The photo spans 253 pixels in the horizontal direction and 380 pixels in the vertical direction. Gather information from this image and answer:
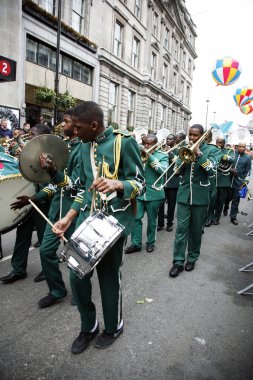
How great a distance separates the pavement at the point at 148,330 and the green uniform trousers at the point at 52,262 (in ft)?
0.59

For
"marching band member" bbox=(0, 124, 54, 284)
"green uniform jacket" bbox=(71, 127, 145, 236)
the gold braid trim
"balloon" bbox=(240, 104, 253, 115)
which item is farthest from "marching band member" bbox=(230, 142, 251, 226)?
"balloon" bbox=(240, 104, 253, 115)

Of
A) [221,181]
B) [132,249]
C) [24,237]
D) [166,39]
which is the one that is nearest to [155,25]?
[166,39]

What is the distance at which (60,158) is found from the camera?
10.3 feet

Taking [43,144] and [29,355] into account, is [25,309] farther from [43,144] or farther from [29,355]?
[43,144]

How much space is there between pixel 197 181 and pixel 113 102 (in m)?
20.2

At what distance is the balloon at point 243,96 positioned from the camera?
691 inches

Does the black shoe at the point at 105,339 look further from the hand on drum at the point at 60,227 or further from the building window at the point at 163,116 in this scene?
the building window at the point at 163,116

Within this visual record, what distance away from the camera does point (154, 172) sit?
5.76 metres

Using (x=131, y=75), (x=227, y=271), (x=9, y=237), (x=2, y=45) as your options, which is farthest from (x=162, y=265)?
(x=131, y=75)

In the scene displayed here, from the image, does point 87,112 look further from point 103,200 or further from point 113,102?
point 113,102

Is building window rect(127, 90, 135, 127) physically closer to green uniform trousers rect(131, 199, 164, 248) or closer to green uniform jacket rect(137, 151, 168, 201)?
green uniform jacket rect(137, 151, 168, 201)

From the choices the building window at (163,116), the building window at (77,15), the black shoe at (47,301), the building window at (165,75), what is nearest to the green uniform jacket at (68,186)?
the black shoe at (47,301)

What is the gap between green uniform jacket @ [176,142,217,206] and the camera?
449cm

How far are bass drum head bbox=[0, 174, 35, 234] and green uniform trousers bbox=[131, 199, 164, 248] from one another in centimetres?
219
